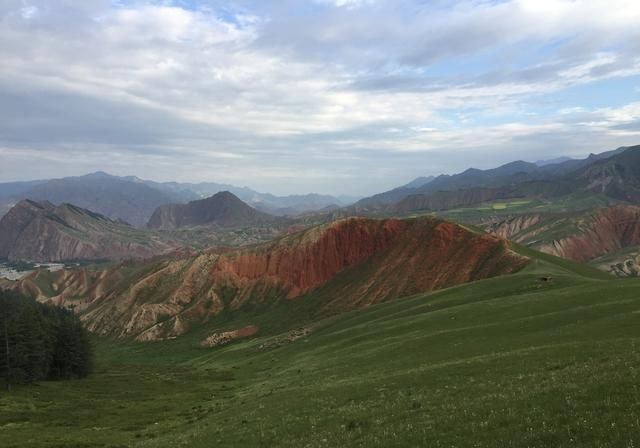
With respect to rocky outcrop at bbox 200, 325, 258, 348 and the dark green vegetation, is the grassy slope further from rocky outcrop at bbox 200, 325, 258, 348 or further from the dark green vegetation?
rocky outcrop at bbox 200, 325, 258, 348

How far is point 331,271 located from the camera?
170 metres

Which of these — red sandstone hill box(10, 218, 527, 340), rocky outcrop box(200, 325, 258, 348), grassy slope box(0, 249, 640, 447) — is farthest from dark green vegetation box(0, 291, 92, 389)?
red sandstone hill box(10, 218, 527, 340)

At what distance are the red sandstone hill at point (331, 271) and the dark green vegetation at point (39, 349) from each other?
217 feet

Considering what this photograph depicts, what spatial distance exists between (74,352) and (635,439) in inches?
3766

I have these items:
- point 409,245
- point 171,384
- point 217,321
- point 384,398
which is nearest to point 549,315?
point 384,398

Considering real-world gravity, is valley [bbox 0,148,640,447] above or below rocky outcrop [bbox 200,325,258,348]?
above

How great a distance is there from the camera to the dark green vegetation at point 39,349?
74.8m

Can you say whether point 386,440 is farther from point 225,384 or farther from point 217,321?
point 217,321

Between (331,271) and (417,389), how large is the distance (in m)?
141

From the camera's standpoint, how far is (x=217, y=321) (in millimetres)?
167875

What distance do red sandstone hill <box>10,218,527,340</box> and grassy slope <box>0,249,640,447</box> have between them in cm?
4448

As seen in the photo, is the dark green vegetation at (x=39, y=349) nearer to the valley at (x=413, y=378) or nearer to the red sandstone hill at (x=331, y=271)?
the valley at (x=413, y=378)

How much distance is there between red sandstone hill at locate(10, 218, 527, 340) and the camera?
12875cm

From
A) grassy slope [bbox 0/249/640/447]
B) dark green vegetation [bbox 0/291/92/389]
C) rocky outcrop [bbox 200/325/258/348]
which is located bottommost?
rocky outcrop [bbox 200/325/258/348]
